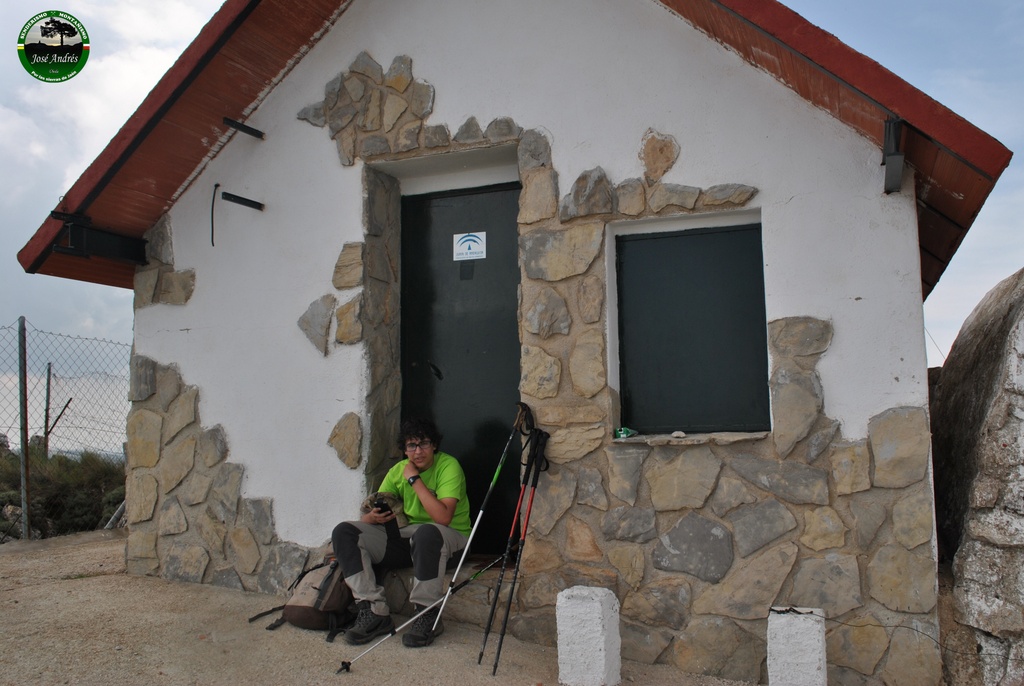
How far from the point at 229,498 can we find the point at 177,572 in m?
0.64

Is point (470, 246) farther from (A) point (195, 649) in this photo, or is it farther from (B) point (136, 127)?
(A) point (195, 649)

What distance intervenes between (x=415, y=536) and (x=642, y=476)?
1.25 m

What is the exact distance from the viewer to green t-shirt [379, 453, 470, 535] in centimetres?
452

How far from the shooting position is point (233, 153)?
17.5 feet

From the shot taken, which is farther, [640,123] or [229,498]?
[229,498]

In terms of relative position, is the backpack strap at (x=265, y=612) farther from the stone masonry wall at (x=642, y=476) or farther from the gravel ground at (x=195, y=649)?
the stone masonry wall at (x=642, y=476)

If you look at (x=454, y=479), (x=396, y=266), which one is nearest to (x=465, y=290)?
(x=396, y=266)

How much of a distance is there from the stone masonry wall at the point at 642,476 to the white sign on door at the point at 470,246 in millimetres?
417

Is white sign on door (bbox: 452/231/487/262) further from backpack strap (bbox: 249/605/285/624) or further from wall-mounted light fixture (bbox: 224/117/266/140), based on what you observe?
backpack strap (bbox: 249/605/285/624)

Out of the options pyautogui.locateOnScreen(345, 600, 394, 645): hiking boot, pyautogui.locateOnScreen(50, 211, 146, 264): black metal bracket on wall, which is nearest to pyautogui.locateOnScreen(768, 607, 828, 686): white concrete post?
pyautogui.locateOnScreen(345, 600, 394, 645): hiking boot

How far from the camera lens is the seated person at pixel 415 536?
13.8ft

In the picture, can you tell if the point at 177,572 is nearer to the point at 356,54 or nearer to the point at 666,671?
the point at 666,671

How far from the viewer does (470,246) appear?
509cm

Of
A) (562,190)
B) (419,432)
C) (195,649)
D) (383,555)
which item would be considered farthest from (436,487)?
(562,190)
